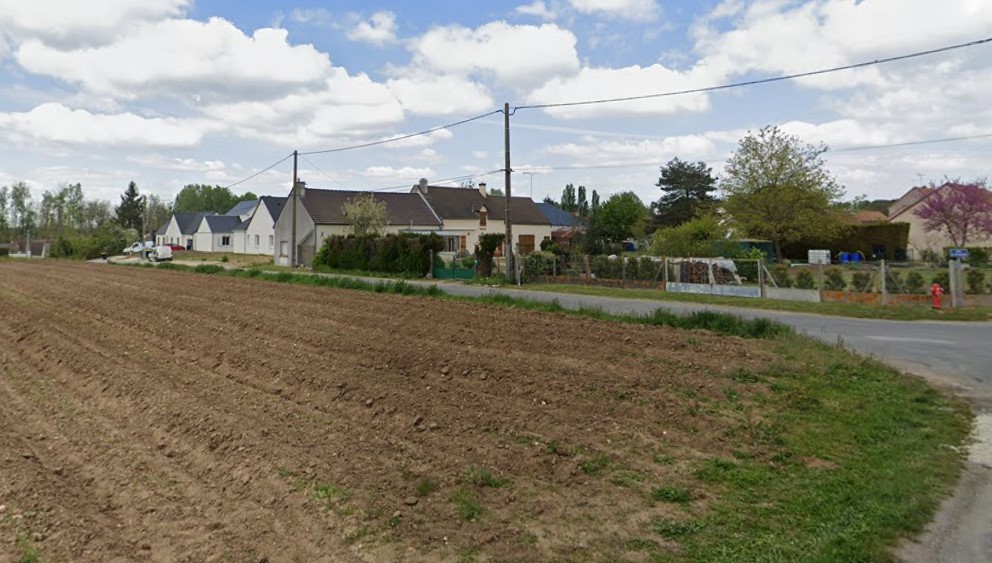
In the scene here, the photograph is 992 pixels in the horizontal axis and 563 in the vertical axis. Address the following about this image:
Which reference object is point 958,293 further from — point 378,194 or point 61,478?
point 378,194

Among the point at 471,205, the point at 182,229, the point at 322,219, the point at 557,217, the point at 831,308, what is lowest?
the point at 831,308

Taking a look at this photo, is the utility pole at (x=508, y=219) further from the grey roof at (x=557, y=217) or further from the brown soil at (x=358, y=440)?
the grey roof at (x=557, y=217)

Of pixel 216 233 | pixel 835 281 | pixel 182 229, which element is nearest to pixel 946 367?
pixel 835 281

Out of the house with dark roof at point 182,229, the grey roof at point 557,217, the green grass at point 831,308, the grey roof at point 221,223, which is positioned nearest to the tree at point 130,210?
the house with dark roof at point 182,229

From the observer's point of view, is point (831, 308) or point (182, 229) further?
point (182, 229)

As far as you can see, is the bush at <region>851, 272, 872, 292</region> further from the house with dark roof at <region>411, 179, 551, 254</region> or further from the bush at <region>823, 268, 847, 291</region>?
the house with dark roof at <region>411, 179, 551, 254</region>

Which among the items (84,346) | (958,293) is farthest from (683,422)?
(958,293)

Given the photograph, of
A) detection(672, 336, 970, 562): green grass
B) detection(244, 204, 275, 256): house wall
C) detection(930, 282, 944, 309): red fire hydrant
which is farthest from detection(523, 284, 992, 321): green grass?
detection(244, 204, 275, 256): house wall

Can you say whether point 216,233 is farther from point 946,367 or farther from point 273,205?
point 946,367

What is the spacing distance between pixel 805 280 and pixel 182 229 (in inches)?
3218

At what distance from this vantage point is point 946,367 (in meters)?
9.51

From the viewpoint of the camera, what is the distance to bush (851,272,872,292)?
1972cm

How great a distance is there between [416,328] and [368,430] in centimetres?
605

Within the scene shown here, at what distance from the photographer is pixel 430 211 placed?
55.4 m
